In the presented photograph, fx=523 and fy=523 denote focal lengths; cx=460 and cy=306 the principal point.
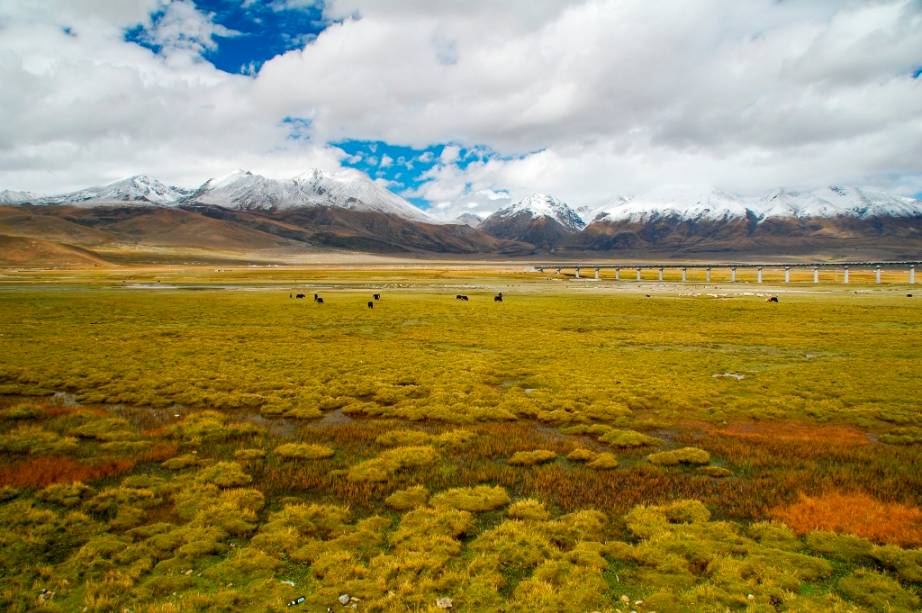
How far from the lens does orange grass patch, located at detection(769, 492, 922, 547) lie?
13.2 meters

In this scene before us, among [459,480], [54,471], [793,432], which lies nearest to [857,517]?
[793,432]

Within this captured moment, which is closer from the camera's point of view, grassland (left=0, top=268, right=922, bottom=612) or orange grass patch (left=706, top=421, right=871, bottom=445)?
grassland (left=0, top=268, right=922, bottom=612)

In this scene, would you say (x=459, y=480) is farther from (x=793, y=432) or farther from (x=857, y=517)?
(x=793, y=432)

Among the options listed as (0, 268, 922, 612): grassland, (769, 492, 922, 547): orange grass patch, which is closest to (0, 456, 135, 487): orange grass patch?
(0, 268, 922, 612): grassland

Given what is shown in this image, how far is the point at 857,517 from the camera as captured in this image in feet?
46.3

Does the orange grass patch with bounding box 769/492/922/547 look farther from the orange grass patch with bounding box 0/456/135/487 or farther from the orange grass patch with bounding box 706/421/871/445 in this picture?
the orange grass patch with bounding box 0/456/135/487

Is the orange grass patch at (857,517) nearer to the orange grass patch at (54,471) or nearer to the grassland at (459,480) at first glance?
the grassland at (459,480)

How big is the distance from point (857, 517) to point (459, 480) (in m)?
11.1

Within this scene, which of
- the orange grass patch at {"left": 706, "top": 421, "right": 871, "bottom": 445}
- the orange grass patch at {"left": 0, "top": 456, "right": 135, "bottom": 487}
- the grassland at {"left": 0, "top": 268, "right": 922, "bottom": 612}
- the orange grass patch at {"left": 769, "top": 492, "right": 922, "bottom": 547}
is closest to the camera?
the grassland at {"left": 0, "top": 268, "right": 922, "bottom": 612}

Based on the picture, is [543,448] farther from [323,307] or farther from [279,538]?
[323,307]

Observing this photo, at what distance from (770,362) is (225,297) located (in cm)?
7928

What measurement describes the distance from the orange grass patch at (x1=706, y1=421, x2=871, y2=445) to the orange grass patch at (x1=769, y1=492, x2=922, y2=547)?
590 centimetres

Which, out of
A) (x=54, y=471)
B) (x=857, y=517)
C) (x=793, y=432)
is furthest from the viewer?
(x=793, y=432)

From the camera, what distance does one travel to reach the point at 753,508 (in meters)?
14.9
